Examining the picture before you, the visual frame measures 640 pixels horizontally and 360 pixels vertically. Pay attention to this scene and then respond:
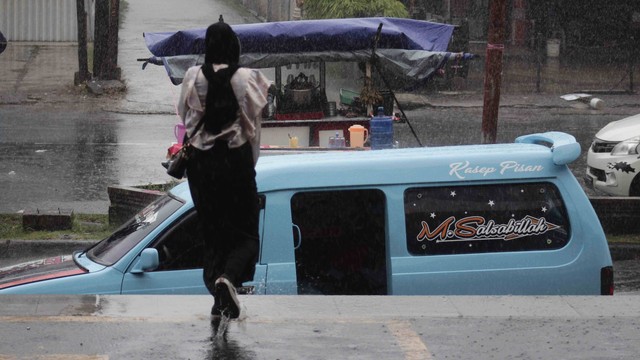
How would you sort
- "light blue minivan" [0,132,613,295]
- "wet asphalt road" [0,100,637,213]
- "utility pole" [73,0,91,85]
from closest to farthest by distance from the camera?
1. "light blue minivan" [0,132,613,295]
2. "wet asphalt road" [0,100,637,213]
3. "utility pole" [73,0,91,85]

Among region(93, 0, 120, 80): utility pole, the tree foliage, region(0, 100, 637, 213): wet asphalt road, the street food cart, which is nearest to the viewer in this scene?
the street food cart

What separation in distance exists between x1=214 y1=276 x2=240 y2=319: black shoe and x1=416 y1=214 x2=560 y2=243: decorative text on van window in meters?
1.74

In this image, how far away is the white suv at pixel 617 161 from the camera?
13.4m

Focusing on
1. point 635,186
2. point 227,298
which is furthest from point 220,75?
point 635,186

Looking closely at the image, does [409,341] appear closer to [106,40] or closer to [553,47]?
[106,40]

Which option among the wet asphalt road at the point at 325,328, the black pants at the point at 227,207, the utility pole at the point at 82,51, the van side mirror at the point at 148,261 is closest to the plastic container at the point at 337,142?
the van side mirror at the point at 148,261

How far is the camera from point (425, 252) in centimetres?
689

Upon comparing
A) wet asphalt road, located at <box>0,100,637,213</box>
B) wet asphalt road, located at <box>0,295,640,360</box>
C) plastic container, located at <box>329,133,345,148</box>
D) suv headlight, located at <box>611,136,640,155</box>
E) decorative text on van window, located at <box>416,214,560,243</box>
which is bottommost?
wet asphalt road, located at <box>0,100,637,213</box>

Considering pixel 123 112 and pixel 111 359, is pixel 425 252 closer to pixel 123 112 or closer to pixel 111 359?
pixel 111 359

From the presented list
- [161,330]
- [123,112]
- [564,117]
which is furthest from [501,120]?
[161,330]

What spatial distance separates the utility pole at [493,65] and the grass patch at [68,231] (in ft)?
16.1

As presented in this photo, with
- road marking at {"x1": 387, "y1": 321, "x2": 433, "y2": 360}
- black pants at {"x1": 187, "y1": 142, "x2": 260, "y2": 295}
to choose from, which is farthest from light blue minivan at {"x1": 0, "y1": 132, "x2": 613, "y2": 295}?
black pants at {"x1": 187, "y1": 142, "x2": 260, "y2": 295}

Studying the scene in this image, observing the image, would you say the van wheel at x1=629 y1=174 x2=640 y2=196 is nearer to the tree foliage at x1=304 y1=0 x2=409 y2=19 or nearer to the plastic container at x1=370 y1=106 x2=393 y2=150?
the plastic container at x1=370 y1=106 x2=393 y2=150

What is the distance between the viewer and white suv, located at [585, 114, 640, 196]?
13383mm
